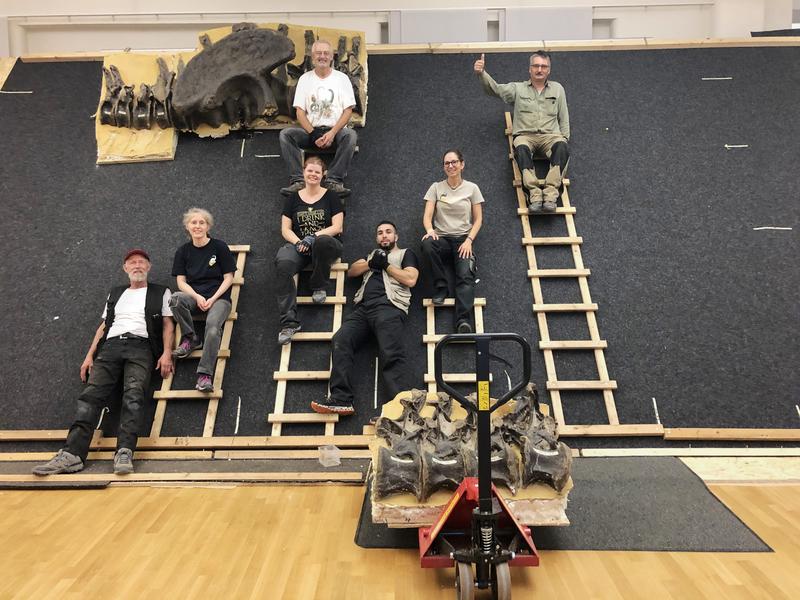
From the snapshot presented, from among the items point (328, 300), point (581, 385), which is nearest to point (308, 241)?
point (328, 300)

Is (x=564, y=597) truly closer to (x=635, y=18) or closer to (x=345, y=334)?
(x=345, y=334)

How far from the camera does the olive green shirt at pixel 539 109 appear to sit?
485cm

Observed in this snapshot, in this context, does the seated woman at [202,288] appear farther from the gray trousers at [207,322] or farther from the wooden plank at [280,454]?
the wooden plank at [280,454]

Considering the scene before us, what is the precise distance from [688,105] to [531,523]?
167 inches

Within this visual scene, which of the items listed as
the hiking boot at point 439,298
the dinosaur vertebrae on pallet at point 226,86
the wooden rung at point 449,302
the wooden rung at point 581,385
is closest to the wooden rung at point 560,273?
the wooden rung at point 449,302

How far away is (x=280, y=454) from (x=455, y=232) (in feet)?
6.31

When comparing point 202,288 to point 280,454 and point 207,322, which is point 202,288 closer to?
point 207,322

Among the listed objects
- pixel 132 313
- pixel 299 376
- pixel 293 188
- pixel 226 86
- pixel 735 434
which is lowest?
pixel 735 434

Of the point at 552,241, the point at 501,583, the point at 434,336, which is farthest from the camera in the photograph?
the point at 552,241

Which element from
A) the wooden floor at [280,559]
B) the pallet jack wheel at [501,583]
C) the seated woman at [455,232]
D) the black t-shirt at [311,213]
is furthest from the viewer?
the black t-shirt at [311,213]

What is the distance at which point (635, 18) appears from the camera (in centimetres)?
699

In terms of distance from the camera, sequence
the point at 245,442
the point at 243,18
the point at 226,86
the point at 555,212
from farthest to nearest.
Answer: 1. the point at 243,18
2. the point at 226,86
3. the point at 555,212
4. the point at 245,442

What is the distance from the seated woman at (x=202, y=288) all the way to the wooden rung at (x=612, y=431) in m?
2.25

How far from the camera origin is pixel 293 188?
15.1 feet
